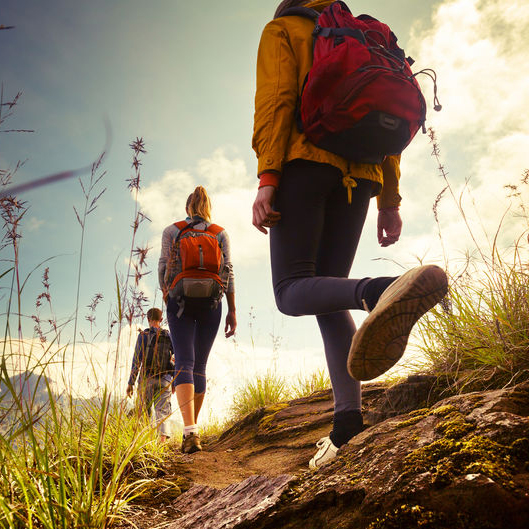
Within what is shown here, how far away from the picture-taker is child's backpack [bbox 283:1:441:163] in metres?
1.58

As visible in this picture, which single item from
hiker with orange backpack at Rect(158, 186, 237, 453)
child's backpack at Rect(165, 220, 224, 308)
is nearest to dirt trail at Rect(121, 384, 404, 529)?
hiker with orange backpack at Rect(158, 186, 237, 453)

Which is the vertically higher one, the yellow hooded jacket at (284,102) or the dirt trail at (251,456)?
the yellow hooded jacket at (284,102)

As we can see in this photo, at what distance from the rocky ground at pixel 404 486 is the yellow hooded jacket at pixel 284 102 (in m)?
1.05

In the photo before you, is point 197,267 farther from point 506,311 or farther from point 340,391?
point 506,311

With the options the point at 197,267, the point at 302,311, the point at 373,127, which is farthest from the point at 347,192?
the point at 197,267

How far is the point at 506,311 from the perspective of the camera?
2.19 metres

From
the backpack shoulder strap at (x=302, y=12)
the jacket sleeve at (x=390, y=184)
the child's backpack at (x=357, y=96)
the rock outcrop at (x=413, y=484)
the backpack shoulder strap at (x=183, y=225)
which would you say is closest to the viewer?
the rock outcrop at (x=413, y=484)

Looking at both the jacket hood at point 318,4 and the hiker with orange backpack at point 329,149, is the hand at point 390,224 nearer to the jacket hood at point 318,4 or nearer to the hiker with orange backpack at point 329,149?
the hiker with orange backpack at point 329,149

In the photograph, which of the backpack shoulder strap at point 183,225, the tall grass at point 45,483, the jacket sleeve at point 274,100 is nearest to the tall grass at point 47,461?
the tall grass at point 45,483

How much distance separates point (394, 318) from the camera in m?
1.23

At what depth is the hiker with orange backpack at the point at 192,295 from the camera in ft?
10.4

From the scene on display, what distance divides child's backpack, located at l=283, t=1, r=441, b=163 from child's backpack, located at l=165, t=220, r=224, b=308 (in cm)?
179

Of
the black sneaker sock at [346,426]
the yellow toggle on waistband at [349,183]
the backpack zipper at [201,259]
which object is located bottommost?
the black sneaker sock at [346,426]

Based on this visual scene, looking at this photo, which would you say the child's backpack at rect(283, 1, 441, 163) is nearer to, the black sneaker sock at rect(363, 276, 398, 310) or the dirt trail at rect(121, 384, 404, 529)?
the black sneaker sock at rect(363, 276, 398, 310)
